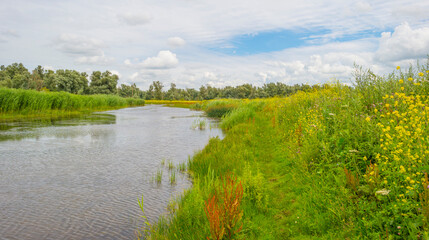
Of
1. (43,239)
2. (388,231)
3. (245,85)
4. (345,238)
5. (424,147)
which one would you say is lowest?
(43,239)

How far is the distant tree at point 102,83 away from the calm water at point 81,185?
2732 inches

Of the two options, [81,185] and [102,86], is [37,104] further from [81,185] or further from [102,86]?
[102,86]

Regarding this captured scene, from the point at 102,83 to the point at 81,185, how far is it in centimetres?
7995

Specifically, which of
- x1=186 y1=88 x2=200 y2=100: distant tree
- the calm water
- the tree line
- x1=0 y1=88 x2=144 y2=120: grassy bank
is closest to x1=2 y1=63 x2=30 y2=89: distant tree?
the tree line

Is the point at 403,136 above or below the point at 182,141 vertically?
above

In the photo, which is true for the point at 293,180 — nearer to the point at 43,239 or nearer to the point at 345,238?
the point at 345,238

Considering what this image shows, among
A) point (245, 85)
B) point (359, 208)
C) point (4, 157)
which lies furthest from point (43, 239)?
point (245, 85)

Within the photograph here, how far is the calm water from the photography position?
505 cm

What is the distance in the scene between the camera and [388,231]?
10.8ft

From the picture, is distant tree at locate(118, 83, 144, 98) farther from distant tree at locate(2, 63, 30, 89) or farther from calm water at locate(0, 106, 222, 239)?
calm water at locate(0, 106, 222, 239)

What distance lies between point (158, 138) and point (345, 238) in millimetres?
12179

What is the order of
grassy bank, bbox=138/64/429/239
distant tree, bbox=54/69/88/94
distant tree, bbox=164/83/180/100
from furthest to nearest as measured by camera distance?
1. distant tree, bbox=164/83/180/100
2. distant tree, bbox=54/69/88/94
3. grassy bank, bbox=138/64/429/239

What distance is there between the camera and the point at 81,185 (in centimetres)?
724

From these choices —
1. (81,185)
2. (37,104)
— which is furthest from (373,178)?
(37,104)
